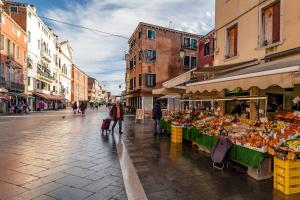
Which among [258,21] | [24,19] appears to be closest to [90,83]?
[24,19]

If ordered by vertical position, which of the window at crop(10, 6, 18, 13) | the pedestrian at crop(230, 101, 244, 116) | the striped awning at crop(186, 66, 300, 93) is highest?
the window at crop(10, 6, 18, 13)

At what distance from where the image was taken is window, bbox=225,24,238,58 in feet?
37.1

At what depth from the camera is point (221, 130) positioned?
256 inches

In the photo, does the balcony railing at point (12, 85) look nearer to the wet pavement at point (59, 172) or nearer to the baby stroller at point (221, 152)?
Answer: the wet pavement at point (59, 172)

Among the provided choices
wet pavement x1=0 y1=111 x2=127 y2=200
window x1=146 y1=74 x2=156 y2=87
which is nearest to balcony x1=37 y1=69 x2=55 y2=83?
window x1=146 y1=74 x2=156 y2=87

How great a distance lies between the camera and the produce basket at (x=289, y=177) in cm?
440

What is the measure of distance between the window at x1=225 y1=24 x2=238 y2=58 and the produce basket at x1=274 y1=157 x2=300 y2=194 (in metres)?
7.51

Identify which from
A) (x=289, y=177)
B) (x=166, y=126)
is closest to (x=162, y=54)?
(x=166, y=126)

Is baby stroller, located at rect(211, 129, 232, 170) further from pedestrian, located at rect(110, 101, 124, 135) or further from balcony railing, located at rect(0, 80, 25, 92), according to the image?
balcony railing, located at rect(0, 80, 25, 92)

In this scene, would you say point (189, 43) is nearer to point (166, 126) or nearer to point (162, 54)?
point (162, 54)

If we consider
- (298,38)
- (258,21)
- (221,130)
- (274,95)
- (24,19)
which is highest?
(24,19)

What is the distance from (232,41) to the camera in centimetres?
1159

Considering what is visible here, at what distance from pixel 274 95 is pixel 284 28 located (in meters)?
2.22

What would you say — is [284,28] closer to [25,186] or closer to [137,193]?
[137,193]
